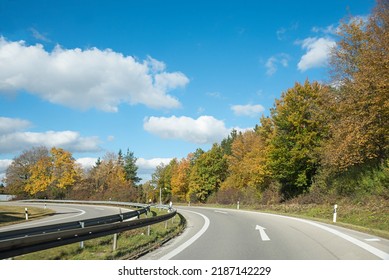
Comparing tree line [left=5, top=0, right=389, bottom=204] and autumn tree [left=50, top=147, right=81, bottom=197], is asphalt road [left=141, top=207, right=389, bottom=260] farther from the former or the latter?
autumn tree [left=50, top=147, right=81, bottom=197]

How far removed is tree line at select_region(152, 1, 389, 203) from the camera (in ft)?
68.2

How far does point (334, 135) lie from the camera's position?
25.9 metres

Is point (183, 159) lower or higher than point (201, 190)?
higher

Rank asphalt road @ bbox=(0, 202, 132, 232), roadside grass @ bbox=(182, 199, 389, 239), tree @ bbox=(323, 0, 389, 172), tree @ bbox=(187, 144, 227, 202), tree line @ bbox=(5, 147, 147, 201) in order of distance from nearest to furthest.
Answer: roadside grass @ bbox=(182, 199, 389, 239) → tree @ bbox=(323, 0, 389, 172) → asphalt road @ bbox=(0, 202, 132, 232) → tree @ bbox=(187, 144, 227, 202) → tree line @ bbox=(5, 147, 147, 201)

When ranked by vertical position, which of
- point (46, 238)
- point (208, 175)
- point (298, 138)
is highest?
point (298, 138)

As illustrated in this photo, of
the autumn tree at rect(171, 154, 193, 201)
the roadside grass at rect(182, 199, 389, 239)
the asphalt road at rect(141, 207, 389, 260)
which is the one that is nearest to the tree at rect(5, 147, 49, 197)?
the autumn tree at rect(171, 154, 193, 201)

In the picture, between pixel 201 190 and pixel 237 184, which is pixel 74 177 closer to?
pixel 201 190

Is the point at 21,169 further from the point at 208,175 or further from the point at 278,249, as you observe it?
the point at 278,249

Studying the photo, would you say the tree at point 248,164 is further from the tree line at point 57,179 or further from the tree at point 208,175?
the tree line at point 57,179

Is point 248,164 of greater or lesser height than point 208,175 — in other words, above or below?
above

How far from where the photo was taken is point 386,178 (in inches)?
862

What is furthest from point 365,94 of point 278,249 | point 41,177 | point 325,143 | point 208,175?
point 41,177
